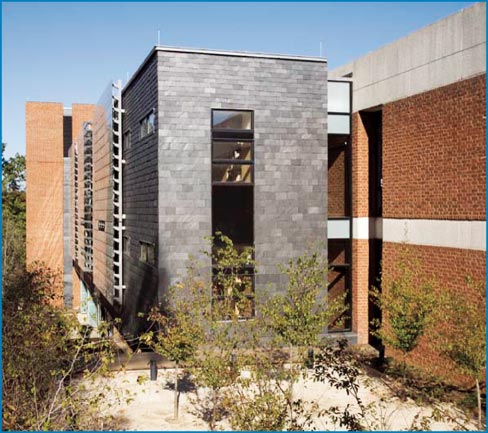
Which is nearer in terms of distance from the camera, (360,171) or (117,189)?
(360,171)

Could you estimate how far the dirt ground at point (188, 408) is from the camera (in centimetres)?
1152

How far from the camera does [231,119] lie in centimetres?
1700

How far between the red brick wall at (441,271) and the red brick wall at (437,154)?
0.88 meters

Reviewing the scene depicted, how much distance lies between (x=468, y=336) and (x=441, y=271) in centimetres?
386

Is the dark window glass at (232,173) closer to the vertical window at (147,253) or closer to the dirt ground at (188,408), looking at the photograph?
the vertical window at (147,253)

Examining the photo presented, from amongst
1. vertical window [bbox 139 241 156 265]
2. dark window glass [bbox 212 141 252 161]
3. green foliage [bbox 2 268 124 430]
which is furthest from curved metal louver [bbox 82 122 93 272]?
green foliage [bbox 2 268 124 430]

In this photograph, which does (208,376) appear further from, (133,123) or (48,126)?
(48,126)

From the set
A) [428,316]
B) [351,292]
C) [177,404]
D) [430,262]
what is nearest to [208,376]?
[177,404]

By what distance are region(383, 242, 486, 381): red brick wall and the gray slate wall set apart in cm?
280

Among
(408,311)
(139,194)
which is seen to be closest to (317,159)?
(139,194)

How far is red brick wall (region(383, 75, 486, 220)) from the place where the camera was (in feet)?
45.1

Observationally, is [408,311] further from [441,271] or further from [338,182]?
[338,182]

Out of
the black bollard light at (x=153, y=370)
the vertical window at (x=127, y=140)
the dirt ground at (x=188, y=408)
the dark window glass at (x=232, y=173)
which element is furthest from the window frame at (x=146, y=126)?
the dirt ground at (x=188, y=408)

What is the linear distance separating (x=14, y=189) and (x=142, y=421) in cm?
3102
